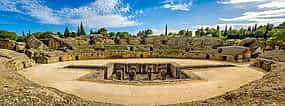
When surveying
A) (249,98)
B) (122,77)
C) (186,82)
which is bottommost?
(122,77)

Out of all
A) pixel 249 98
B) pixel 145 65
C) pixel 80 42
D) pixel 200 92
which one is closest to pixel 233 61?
pixel 145 65

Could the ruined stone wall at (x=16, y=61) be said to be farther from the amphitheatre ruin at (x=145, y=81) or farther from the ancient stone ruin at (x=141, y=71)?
the ancient stone ruin at (x=141, y=71)

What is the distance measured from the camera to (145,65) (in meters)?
19.6

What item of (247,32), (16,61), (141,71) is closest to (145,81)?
(141,71)

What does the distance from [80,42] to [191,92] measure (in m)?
29.9

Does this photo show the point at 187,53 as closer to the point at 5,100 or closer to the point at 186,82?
the point at 186,82

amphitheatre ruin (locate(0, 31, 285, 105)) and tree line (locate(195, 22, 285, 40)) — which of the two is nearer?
amphitheatre ruin (locate(0, 31, 285, 105))

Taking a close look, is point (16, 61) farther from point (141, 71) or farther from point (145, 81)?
point (145, 81)

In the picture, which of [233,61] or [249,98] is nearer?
[249,98]

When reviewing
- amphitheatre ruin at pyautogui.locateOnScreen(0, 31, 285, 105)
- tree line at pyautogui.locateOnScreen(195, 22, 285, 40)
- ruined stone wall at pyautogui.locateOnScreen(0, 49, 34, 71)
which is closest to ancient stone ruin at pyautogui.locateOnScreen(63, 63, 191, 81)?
amphitheatre ruin at pyautogui.locateOnScreen(0, 31, 285, 105)

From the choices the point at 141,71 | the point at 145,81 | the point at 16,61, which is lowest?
the point at 141,71

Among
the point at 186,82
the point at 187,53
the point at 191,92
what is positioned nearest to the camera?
the point at 191,92

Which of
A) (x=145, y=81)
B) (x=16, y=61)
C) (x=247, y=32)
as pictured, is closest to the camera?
(x=145, y=81)

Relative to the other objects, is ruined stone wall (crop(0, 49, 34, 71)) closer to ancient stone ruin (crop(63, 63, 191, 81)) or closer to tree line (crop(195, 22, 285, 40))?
ancient stone ruin (crop(63, 63, 191, 81))
